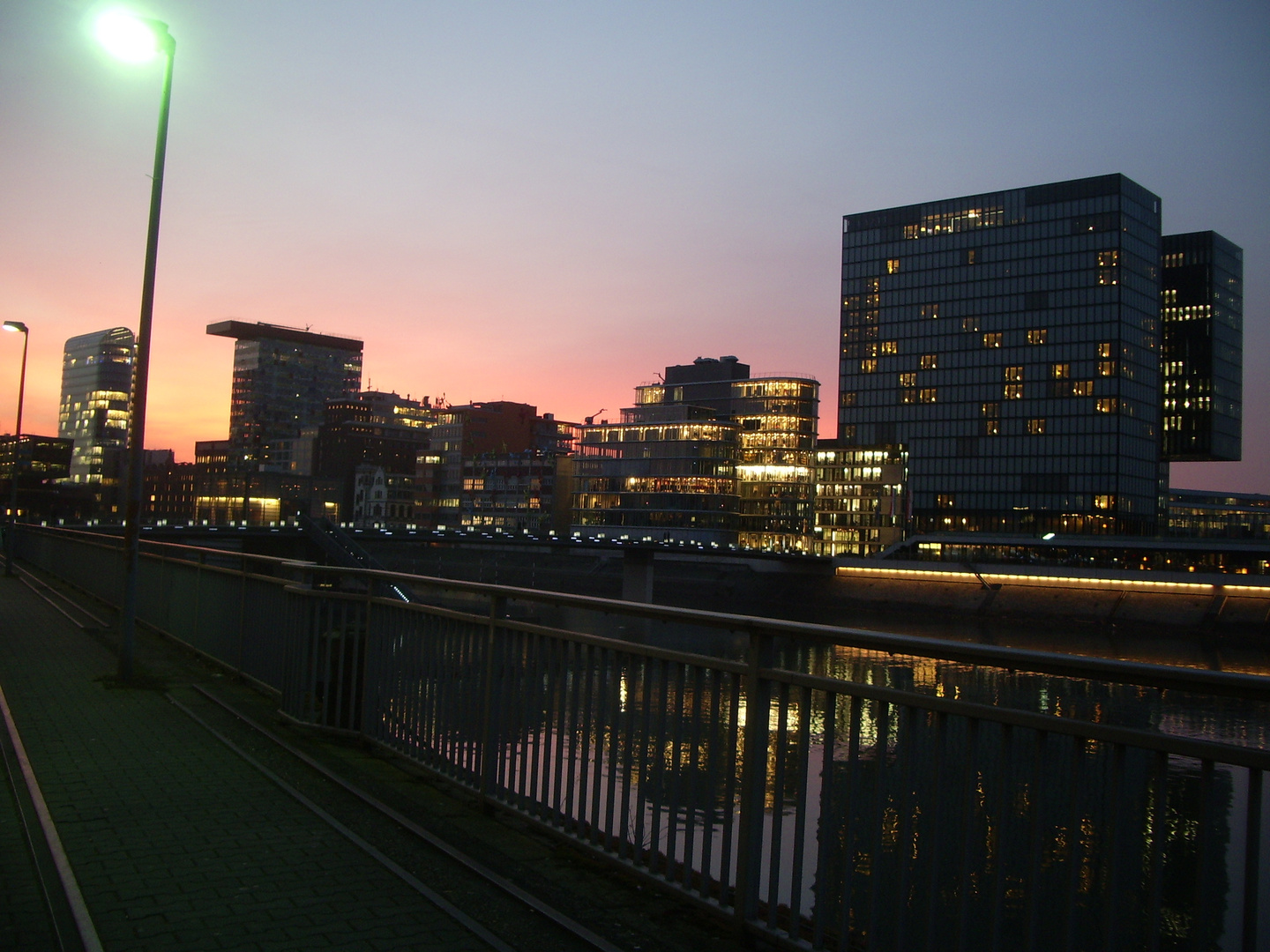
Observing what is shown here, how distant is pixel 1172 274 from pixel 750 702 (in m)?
167

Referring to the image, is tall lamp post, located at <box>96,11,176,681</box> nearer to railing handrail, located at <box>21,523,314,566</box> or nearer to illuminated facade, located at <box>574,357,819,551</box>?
railing handrail, located at <box>21,523,314,566</box>

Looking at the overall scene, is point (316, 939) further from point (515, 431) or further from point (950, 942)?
point (515, 431)

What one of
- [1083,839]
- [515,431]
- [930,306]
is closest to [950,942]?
[1083,839]

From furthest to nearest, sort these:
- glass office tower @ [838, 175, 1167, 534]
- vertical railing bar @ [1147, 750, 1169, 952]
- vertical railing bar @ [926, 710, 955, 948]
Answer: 1. glass office tower @ [838, 175, 1167, 534]
2. vertical railing bar @ [926, 710, 955, 948]
3. vertical railing bar @ [1147, 750, 1169, 952]

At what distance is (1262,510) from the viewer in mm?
194750

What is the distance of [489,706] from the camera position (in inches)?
240

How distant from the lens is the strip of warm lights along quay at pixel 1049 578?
74481mm

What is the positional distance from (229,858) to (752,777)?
9.01ft

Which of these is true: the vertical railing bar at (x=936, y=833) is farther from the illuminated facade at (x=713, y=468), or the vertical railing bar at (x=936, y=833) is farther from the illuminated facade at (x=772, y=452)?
the illuminated facade at (x=772, y=452)

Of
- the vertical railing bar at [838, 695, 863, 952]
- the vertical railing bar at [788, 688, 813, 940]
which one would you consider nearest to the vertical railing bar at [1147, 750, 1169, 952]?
the vertical railing bar at [838, 695, 863, 952]

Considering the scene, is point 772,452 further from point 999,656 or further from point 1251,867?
point 1251,867

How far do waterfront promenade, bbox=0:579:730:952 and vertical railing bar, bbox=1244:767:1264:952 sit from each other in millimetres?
2259

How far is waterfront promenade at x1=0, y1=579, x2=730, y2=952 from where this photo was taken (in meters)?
4.24

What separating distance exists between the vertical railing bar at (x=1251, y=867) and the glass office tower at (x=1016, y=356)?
12006 cm
